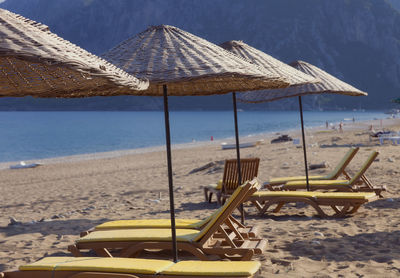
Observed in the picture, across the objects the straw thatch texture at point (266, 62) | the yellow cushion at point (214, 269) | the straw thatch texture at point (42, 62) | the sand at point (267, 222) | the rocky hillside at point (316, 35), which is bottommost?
the sand at point (267, 222)

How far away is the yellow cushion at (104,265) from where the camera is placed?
11.5 ft

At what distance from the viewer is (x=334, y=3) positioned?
155 meters

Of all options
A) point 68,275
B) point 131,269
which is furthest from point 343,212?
point 68,275

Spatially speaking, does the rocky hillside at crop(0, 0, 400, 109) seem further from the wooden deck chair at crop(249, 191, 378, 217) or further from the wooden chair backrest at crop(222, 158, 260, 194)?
the wooden deck chair at crop(249, 191, 378, 217)

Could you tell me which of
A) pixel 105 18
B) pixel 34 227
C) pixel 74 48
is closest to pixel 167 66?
pixel 74 48

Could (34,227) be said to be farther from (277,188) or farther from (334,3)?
(334,3)

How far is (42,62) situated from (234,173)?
228 inches

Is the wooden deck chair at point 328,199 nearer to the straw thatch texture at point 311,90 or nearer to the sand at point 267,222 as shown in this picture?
the sand at point 267,222

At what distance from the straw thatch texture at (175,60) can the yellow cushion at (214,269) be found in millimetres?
1493

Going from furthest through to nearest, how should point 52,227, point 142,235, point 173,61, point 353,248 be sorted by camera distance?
1. point 52,227
2. point 353,248
3. point 142,235
4. point 173,61

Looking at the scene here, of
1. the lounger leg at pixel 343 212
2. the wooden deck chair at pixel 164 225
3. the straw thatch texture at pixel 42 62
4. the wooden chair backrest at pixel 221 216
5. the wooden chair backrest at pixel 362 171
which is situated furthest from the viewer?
the wooden chair backrest at pixel 362 171

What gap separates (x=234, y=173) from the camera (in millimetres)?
7922

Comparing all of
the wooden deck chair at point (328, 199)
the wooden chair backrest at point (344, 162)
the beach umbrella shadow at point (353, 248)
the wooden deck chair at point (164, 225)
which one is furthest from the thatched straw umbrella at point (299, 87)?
the beach umbrella shadow at point (353, 248)

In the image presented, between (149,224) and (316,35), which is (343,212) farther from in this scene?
(316,35)
